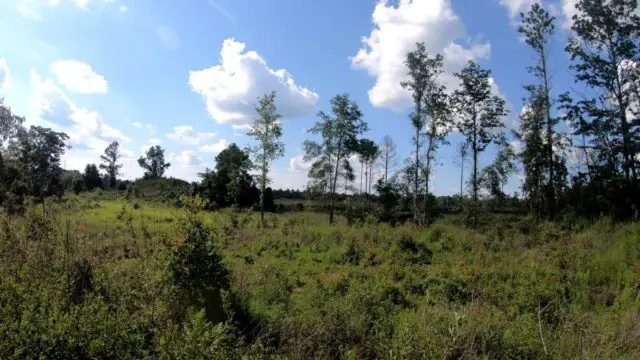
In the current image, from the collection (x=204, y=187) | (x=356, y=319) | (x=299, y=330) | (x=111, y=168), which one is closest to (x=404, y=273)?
(x=356, y=319)

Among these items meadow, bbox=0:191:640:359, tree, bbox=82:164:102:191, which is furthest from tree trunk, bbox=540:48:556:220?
tree, bbox=82:164:102:191

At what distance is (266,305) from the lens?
240 inches

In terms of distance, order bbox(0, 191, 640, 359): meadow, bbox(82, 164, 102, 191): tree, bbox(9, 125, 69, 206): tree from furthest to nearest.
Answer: bbox(82, 164, 102, 191): tree, bbox(9, 125, 69, 206): tree, bbox(0, 191, 640, 359): meadow

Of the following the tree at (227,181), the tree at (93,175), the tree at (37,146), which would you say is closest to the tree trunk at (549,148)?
the tree at (227,181)

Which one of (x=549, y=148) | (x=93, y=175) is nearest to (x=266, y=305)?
(x=549, y=148)

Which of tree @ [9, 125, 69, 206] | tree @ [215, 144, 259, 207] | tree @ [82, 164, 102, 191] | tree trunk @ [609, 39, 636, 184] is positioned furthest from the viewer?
tree @ [82, 164, 102, 191]

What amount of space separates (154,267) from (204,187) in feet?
131

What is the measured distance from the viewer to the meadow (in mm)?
3564

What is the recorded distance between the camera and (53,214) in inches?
238

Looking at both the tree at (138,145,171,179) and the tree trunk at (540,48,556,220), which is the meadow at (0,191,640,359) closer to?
the tree trunk at (540,48,556,220)

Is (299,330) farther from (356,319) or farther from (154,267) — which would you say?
(154,267)

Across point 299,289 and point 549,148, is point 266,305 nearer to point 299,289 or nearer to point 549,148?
point 299,289

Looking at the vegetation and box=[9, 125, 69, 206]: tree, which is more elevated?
box=[9, 125, 69, 206]: tree

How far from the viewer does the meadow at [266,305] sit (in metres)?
3.56
